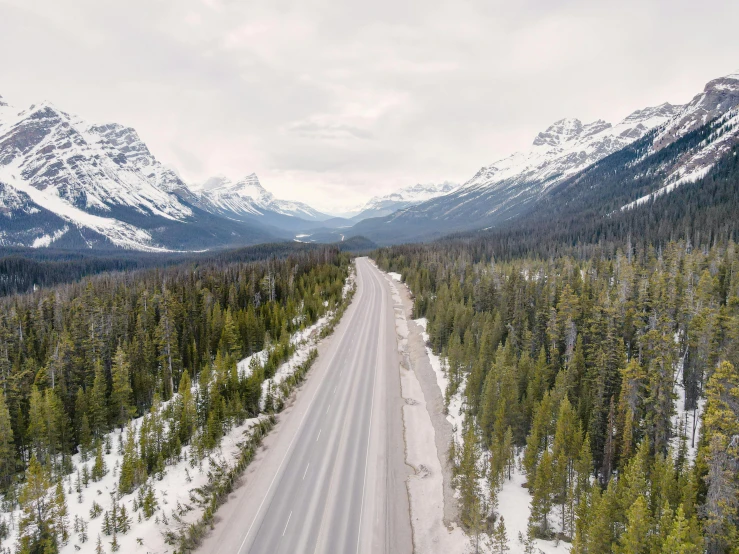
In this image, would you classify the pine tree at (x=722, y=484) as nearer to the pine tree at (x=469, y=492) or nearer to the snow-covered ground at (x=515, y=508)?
the snow-covered ground at (x=515, y=508)

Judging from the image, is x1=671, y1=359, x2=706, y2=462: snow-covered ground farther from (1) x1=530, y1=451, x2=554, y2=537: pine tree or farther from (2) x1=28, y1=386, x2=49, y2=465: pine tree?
(2) x1=28, y1=386, x2=49, y2=465: pine tree

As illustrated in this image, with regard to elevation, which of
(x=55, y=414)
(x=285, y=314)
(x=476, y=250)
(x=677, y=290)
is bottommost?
(x=55, y=414)

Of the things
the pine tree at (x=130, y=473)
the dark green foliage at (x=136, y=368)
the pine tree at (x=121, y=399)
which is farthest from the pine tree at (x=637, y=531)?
the pine tree at (x=121, y=399)

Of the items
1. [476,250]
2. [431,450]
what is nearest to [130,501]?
[431,450]

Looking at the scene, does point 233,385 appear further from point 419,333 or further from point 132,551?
point 419,333

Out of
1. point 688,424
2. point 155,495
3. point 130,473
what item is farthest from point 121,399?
point 688,424

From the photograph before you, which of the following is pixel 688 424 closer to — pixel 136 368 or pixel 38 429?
pixel 38 429

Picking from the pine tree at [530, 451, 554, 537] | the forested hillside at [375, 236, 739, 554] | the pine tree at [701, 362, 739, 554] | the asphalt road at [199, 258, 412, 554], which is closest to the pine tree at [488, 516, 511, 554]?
the forested hillside at [375, 236, 739, 554]
